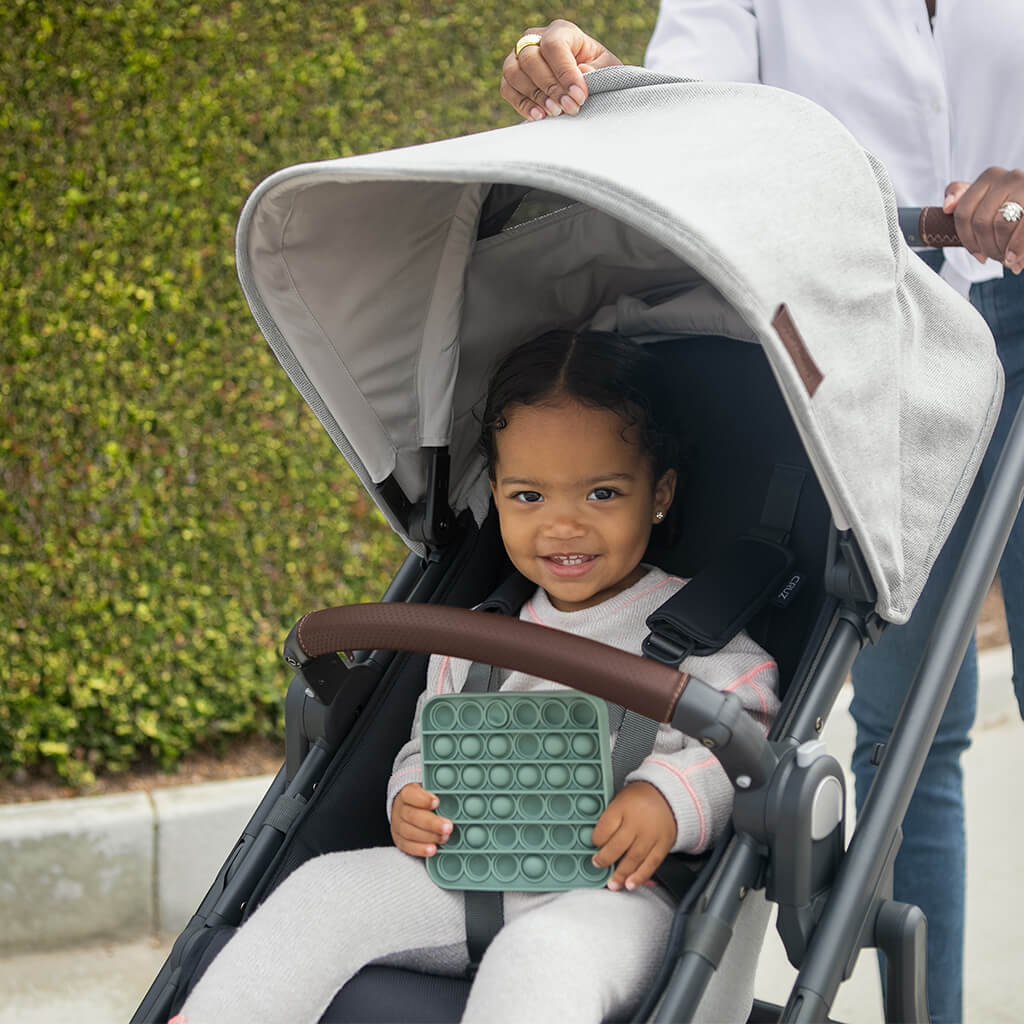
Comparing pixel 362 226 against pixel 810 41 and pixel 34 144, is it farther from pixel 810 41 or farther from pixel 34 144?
pixel 34 144

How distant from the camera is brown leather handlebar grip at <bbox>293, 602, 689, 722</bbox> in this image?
4.66 feet

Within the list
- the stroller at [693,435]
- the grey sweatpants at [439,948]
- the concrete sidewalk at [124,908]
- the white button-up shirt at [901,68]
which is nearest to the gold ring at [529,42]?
the stroller at [693,435]

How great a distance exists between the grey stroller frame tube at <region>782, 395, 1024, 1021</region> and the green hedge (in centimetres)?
212

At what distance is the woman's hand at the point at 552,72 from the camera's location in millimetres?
1656

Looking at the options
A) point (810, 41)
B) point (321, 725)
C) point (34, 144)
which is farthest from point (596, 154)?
point (34, 144)

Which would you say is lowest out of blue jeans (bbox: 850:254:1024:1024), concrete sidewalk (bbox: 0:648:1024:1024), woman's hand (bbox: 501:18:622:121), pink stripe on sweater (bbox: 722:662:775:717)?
concrete sidewalk (bbox: 0:648:1024:1024)

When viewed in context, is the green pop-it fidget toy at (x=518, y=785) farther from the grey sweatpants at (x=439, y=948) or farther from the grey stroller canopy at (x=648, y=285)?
the grey stroller canopy at (x=648, y=285)

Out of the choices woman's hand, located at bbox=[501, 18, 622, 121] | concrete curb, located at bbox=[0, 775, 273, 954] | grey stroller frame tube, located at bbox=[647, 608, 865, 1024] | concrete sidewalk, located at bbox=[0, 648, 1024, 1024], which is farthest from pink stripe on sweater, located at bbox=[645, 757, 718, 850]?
concrete curb, located at bbox=[0, 775, 273, 954]

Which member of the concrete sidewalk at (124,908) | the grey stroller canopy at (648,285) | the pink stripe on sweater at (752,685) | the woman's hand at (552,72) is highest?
the woman's hand at (552,72)

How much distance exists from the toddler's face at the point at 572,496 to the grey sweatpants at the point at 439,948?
0.46 metres

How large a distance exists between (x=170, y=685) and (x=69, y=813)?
41 centimetres

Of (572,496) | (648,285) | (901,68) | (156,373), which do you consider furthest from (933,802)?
(156,373)

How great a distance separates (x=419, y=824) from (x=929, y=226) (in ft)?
3.39

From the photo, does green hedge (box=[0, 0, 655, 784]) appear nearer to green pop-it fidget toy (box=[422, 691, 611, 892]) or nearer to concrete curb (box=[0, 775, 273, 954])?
concrete curb (box=[0, 775, 273, 954])
